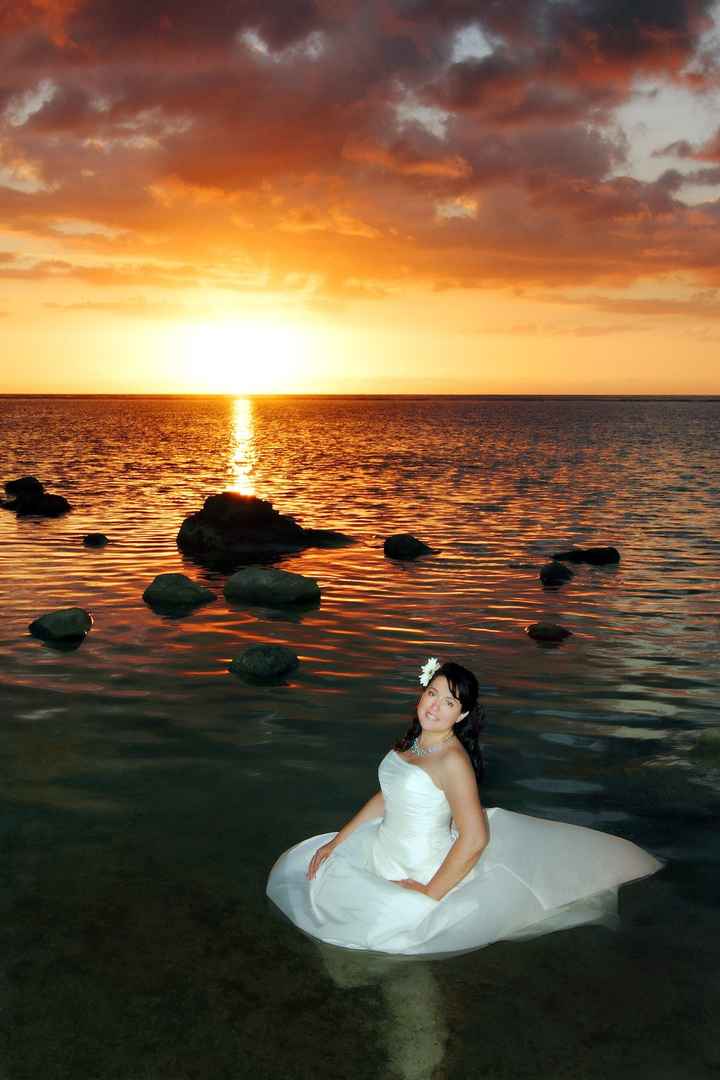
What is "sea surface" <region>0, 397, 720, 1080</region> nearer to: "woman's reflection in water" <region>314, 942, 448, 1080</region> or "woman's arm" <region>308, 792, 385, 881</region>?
"woman's reflection in water" <region>314, 942, 448, 1080</region>

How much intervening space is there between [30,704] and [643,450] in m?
66.9

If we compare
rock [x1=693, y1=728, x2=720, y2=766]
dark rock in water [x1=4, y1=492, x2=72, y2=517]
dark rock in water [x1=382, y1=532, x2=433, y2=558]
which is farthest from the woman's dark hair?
dark rock in water [x1=4, y1=492, x2=72, y2=517]

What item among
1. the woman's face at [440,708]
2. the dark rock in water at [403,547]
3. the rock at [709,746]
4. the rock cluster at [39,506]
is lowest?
the rock cluster at [39,506]

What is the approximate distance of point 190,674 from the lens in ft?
40.9

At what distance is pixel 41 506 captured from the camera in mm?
30828

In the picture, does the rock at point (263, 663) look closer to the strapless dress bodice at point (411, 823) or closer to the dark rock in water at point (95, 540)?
the strapless dress bodice at point (411, 823)

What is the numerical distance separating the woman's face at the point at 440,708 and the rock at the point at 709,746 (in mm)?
4859

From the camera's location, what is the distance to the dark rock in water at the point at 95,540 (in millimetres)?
24172

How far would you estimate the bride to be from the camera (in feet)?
18.2

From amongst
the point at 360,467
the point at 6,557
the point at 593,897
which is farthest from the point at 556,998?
the point at 360,467

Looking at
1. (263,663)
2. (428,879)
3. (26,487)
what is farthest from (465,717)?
(26,487)

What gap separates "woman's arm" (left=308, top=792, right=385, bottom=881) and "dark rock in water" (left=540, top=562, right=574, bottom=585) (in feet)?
44.5

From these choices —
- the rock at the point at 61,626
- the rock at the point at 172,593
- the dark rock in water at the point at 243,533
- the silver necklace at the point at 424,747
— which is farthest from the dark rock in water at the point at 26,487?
the silver necklace at the point at 424,747

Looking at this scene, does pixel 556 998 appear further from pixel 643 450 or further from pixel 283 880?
pixel 643 450
